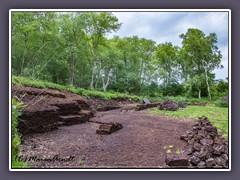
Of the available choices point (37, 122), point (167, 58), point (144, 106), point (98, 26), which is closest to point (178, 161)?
point (167, 58)

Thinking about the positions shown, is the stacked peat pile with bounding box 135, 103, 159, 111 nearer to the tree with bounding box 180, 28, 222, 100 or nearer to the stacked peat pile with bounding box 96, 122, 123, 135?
the stacked peat pile with bounding box 96, 122, 123, 135

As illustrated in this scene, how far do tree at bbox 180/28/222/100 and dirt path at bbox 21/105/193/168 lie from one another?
4.59ft

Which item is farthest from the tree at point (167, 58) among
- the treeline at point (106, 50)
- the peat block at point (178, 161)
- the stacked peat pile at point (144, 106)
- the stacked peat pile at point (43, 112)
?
the stacked peat pile at point (144, 106)

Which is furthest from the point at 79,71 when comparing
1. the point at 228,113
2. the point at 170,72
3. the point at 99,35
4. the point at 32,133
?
the point at 228,113

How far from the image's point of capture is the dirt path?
9.73ft

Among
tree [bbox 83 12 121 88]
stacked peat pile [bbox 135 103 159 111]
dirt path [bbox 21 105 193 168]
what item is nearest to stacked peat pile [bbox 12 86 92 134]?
dirt path [bbox 21 105 193 168]

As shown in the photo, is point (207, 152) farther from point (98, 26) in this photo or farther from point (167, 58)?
point (98, 26)

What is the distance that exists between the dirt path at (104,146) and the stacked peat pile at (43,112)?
0.22 m

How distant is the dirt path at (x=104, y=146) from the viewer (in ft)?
9.73

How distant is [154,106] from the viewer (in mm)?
9008

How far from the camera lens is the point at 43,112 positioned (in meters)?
4.39

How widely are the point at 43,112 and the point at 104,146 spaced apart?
1.74 meters

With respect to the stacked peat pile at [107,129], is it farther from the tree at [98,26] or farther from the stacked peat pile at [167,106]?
the stacked peat pile at [167,106]

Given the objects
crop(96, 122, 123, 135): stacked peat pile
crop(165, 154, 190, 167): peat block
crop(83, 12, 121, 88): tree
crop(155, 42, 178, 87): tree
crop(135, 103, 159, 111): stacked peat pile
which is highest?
crop(83, 12, 121, 88): tree
